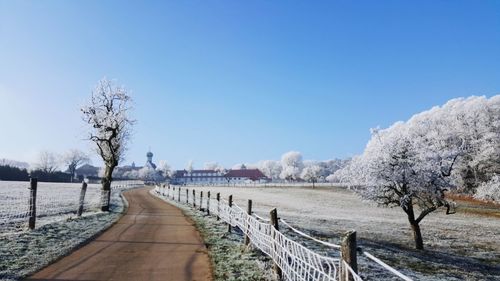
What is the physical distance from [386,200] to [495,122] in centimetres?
4577

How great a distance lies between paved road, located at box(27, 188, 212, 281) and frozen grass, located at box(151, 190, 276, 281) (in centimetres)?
35

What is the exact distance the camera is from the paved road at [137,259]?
34.7 ft

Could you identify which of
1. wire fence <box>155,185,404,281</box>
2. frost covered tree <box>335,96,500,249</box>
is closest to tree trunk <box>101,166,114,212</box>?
wire fence <box>155,185,404,281</box>

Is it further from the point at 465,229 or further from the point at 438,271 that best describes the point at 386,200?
the point at 465,229

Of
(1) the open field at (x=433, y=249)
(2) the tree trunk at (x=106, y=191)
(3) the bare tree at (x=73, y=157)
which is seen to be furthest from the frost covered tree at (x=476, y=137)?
(3) the bare tree at (x=73, y=157)

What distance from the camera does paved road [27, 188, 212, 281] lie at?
10.6 metres

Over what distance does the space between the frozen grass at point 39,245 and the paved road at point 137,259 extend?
407 mm

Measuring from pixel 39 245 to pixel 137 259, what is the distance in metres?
4.07

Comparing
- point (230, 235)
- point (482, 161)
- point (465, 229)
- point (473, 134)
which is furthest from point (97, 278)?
point (473, 134)

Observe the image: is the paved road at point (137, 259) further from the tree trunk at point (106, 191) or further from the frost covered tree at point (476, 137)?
the frost covered tree at point (476, 137)

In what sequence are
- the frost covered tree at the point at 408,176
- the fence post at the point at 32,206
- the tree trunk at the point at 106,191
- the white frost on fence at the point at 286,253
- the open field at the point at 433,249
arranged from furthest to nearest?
the tree trunk at the point at 106,191
the frost covered tree at the point at 408,176
the open field at the point at 433,249
the fence post at the point at 32,206
the white frost on fence at the point at 286,253

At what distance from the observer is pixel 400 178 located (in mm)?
25422

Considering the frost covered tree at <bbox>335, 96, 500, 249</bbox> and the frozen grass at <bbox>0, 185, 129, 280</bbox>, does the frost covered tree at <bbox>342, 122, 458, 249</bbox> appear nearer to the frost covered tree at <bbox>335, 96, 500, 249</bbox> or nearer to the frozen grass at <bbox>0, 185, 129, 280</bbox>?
the frost covered tree at <bbox>335, 96, 500, 249</bbox>

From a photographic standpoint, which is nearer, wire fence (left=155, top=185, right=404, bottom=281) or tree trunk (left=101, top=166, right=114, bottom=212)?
wire fence (left=155, top=185, right=404, bottom=281)
